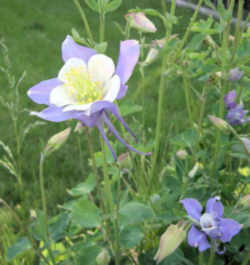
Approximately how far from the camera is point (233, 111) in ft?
3.37

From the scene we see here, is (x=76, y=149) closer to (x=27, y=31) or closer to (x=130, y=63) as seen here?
(x=130, y=63)

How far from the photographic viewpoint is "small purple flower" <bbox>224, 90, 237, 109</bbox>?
984mm

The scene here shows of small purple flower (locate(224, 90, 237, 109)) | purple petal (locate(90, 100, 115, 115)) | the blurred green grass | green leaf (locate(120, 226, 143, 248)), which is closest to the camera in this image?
purple petal (locate(90, 100, 115, 115))

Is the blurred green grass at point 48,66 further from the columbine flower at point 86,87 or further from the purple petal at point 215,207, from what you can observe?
the purple petal at point 215,207

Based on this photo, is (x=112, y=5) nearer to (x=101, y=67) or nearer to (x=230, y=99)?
(x=101, y=67)

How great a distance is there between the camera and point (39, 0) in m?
4.15

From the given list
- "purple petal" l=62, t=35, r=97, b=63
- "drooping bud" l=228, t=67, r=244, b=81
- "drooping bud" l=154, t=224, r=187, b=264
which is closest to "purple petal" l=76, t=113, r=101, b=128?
"purple petal" l=62, t=35, r=97, b=63

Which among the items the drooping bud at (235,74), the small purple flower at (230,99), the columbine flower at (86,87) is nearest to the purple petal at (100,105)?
the columbine flower at (86,87)

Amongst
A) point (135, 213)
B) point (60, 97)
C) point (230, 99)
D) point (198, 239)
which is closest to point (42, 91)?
point (60, 97)

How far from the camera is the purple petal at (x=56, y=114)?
0.56 m

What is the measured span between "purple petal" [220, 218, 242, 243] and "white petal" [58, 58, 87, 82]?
0.36 meters

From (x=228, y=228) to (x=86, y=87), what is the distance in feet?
1.14

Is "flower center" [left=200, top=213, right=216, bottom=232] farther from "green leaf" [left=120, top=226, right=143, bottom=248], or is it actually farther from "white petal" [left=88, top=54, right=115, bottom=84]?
"white petal" [left=88, top=54, right=115, bottom=84]

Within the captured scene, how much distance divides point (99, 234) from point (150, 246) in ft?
0.58
